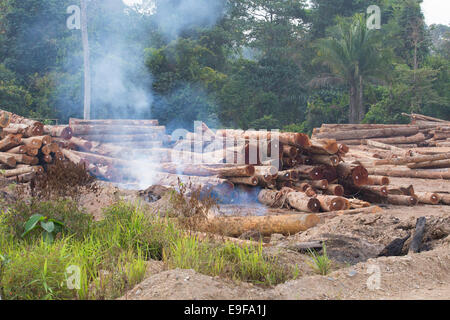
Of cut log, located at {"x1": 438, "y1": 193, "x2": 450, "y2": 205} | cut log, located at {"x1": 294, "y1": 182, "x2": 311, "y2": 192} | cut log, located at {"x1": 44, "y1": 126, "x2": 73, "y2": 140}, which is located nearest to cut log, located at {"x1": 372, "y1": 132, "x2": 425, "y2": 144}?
cut log, located at {"x1": 438, "y1": 193, "x2": 450, "y2": 205}

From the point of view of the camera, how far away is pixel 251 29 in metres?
29.0

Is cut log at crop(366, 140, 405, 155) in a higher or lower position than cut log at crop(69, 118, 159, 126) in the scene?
lower

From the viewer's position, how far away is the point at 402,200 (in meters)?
8.57

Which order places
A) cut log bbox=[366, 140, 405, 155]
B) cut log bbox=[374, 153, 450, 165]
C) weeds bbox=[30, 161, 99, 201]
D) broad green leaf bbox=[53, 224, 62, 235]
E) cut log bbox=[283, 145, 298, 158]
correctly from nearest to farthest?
broad green leaf bbox=[53, 224, 62, 235] → weeds bbox=[30, 161, 99, 201] → cut log bbox=[283, 145, 298, 158] → cut log bbox=[374, 153, 450, 165] → cut log bbox=[366, 140, 405, 155]

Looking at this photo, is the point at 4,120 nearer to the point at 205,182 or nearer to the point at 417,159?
the point at 205,182

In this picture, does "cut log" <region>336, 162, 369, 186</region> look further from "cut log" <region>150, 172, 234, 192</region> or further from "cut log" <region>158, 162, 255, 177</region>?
"cut log" <region>150, 172, 234, 192</region>

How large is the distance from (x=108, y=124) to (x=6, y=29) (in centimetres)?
1262

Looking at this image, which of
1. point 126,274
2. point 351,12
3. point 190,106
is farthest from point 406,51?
point 126,274

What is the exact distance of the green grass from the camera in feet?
11.2

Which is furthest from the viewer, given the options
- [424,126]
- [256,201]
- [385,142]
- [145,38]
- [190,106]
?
[145,38]

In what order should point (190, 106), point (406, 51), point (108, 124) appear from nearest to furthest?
point (108, 124) < point (190, 106) < point (406, 51)

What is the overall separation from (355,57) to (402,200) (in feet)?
52.9

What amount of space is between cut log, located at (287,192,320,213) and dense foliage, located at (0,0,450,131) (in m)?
13.8

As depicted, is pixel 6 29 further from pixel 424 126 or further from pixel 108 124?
pixel 424 126
